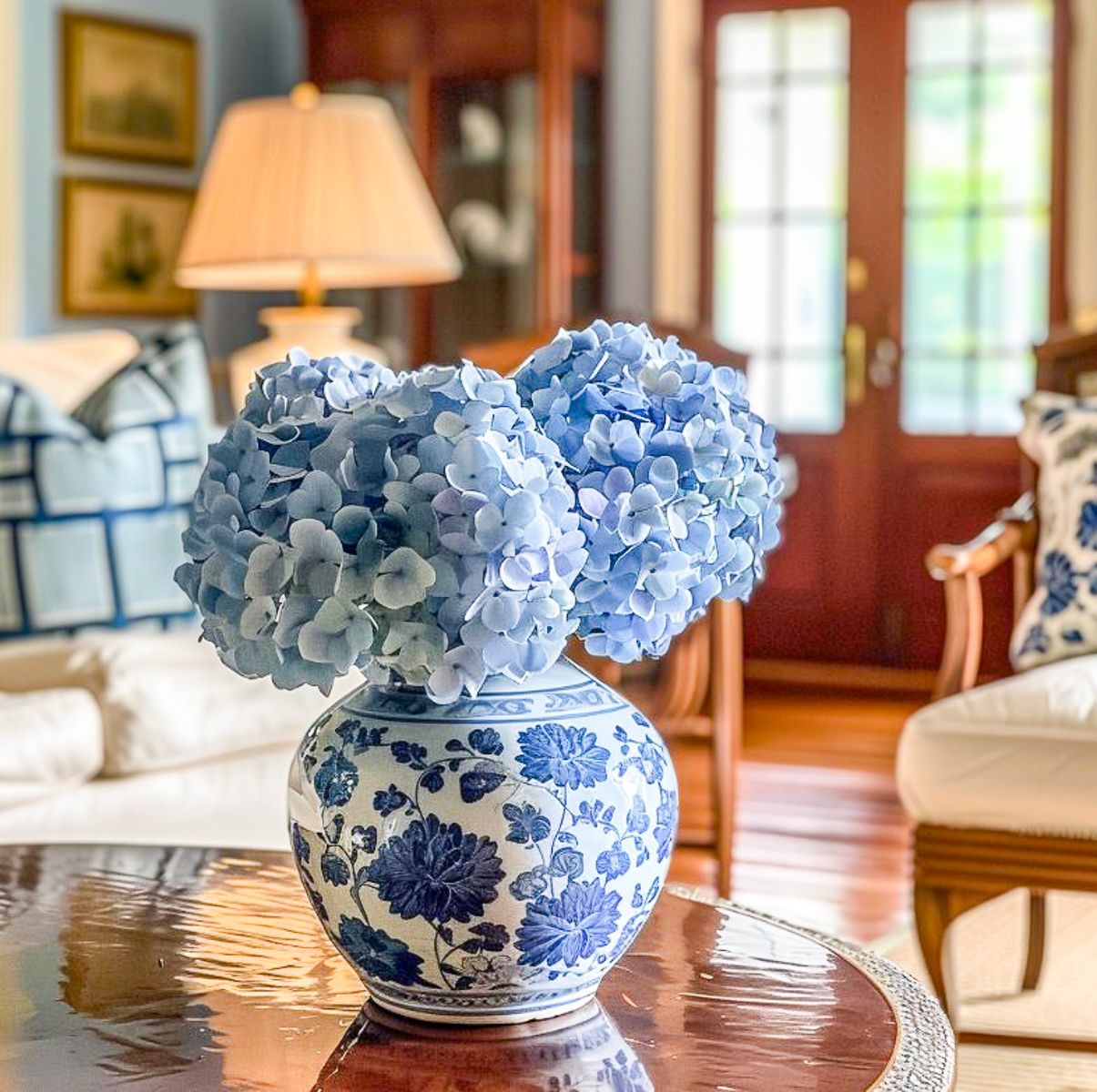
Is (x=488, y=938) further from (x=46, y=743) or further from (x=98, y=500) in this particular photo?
(x=98, y=500)

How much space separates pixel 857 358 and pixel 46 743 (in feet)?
12.2

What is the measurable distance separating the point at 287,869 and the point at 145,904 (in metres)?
0.14

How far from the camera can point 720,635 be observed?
3090mm

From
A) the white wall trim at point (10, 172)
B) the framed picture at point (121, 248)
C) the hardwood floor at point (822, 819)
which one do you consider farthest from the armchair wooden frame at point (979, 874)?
the framed picture at point (121, 248)

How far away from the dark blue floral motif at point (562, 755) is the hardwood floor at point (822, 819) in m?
1.96

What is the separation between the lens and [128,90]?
5.60 meters

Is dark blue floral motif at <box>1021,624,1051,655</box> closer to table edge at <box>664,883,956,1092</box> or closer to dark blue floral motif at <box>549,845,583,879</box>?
table edge at <box>664,883,956,1092</box>

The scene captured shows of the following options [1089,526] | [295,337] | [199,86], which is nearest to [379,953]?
[1089,526]

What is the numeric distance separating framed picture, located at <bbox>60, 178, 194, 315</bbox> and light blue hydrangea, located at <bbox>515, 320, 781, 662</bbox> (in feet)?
14.5

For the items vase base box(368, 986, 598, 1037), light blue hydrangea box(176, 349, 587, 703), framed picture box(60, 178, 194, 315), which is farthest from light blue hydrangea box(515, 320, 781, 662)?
framed picture box(60, 178, 194, 315)

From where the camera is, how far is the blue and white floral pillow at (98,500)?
2.60 m

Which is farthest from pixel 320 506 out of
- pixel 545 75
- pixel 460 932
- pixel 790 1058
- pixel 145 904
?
pixel 545 75

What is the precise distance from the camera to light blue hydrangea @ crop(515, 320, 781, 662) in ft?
3.94

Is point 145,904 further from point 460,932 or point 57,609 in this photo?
point 57,609
